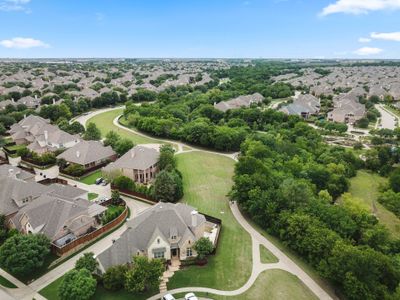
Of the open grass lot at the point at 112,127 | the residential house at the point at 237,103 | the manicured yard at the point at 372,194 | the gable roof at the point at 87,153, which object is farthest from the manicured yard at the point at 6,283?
the residential house at the point at 237,103

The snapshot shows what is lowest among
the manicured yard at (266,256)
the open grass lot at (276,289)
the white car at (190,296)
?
the manicured yard at (266,256)

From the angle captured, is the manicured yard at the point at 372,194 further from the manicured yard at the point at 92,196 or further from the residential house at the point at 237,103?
the residential house at the point at 237,103

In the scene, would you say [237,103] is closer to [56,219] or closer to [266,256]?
[266,256]

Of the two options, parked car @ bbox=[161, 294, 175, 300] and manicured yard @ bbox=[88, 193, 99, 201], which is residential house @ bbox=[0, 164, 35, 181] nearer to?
manicured yard @ bbox=[88, 193, 99, 201]

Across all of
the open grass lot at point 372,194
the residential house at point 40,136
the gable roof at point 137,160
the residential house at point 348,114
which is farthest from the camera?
the residential house at point 348,114

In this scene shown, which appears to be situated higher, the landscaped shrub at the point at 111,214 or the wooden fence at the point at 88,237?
the landscaped shrub at the point at 111,214

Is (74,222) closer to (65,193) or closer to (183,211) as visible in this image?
(65,193)

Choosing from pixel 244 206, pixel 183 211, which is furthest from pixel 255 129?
pixel 183 211
